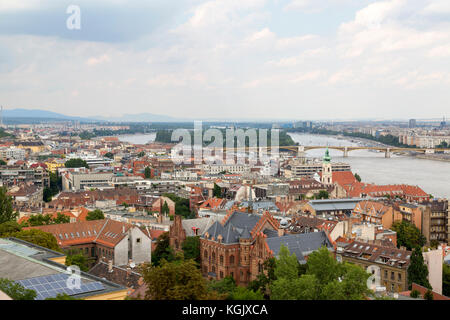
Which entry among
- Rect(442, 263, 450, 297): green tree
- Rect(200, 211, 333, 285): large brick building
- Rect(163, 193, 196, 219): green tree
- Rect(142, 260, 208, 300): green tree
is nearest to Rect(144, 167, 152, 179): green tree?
Rect(163, 193, 196, 219): green tree

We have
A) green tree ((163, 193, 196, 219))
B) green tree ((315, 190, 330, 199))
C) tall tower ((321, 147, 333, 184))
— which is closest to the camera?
green tree ((163, 193, 196, 219))

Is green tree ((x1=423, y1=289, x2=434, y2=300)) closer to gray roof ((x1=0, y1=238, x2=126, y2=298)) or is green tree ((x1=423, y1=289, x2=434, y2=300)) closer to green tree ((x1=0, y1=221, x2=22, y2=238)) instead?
gray roof ((x1=0, y1=238, x2=126, y2=298))

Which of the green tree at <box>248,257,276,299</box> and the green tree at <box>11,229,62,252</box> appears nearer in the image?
the green tree at <box>248,257,276,299</box>

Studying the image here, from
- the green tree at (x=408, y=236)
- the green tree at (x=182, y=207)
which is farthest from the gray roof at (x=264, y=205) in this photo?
the green tree at (x=408, y=236)

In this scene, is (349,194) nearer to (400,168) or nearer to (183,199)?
(183,199)

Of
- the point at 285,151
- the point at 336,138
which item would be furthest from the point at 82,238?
the point at 336,138

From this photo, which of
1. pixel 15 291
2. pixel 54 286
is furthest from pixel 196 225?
pixel 15 291
